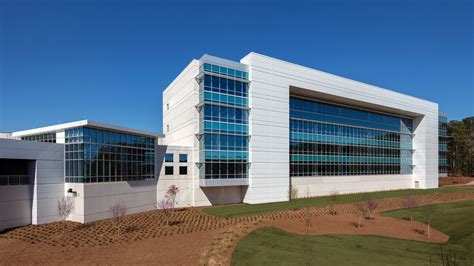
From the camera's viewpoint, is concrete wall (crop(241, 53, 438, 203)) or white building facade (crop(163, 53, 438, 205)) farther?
concrete wall (crop(241, 53, 438, 203))

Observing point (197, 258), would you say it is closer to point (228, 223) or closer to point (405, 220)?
point (228, 223)

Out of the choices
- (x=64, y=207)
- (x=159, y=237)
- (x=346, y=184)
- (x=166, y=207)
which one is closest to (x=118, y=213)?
(x=64, y=207)

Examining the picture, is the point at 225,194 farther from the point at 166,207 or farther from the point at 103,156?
the point at 103,156

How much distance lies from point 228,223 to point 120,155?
12.6m

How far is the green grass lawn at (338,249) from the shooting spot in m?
15.3

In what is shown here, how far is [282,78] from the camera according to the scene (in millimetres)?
38000

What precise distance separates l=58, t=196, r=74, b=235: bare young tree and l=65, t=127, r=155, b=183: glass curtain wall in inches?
63.3

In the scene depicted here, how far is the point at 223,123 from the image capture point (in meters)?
34.3

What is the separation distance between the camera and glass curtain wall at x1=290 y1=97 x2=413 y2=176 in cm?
4275

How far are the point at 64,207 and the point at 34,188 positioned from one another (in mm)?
2948

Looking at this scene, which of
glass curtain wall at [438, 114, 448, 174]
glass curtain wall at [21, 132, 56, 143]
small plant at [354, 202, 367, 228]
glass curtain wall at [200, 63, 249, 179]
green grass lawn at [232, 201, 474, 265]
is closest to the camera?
green grass lawn at [232, 201, 474, 265]

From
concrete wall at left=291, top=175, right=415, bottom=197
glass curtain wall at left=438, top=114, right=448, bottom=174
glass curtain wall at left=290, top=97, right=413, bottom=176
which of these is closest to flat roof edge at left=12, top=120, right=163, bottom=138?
glass curtain wall at left=290, top=97, right=413, bottom=176

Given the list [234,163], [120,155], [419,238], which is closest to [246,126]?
[234,163]

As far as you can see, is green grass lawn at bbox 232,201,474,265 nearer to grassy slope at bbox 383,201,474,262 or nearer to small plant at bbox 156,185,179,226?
grassy slope at bbox 383,201,474,262
